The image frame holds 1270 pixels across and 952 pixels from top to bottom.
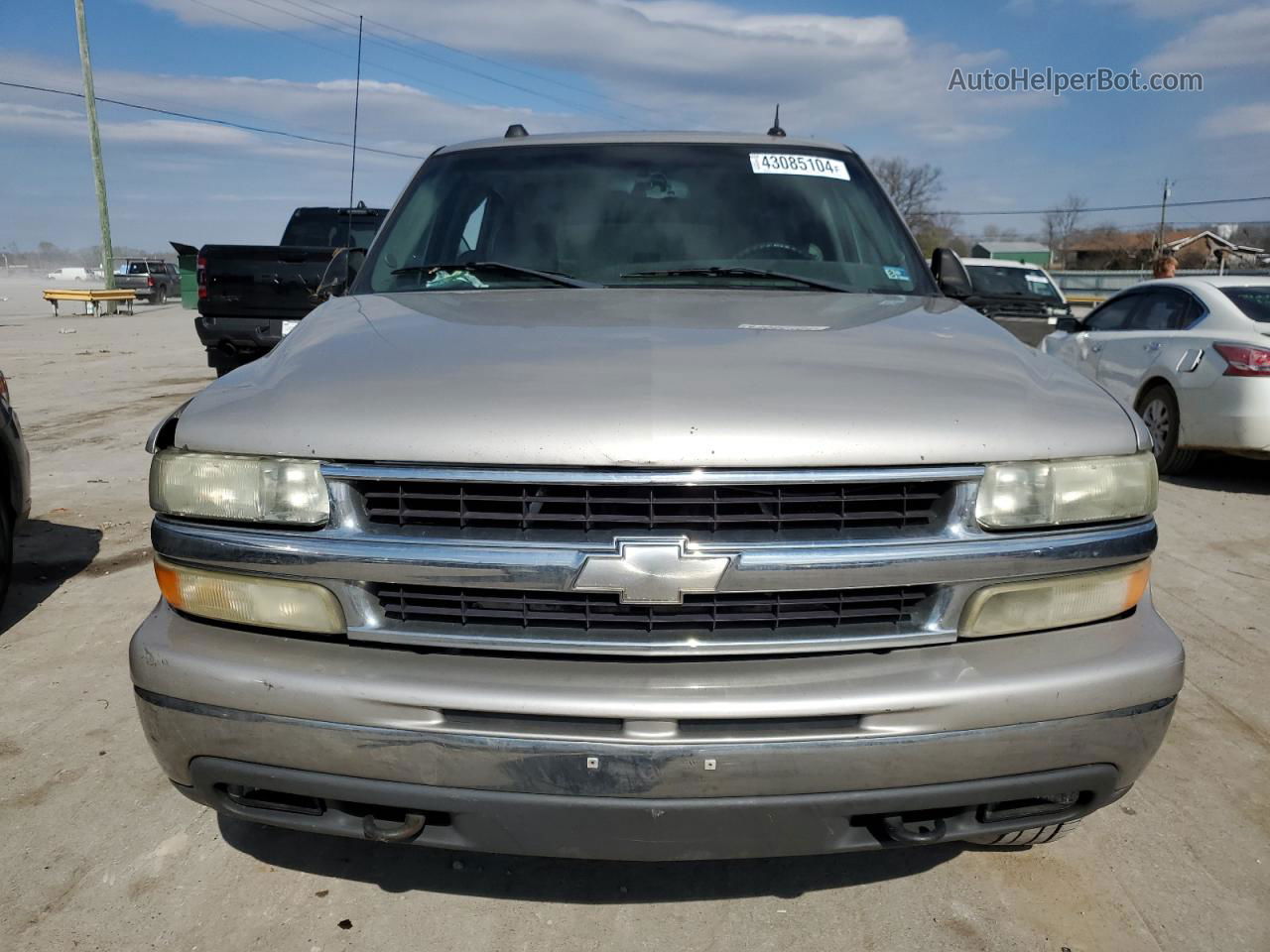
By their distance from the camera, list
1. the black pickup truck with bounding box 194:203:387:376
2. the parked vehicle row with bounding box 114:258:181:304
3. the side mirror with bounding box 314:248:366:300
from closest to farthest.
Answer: the side mirror with bounding box 314:248:366:300 → the black pickup truck with bounding box 194:203:387:376 → the parked vehicle row with bounding box 114:258:181:304

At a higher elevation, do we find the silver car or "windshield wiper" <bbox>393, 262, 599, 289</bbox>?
"windshield wiper" <bbox>393, 262, 599, 289</bbox>

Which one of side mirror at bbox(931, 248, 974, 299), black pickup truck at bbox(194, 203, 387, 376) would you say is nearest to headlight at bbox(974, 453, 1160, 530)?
side mirror at bbox(931, 248, 974, 299)

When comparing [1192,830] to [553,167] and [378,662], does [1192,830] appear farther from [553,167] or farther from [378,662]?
[553,167]

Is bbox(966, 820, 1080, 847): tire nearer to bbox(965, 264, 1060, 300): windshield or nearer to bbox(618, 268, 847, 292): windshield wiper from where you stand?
bbox(618, 268, 847, 292): windshield wiper

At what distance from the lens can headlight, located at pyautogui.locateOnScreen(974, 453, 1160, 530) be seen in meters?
2.00

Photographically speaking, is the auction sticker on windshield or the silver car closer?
the silver car

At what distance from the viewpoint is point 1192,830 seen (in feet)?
9.14

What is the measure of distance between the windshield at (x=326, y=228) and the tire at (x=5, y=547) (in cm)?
1052

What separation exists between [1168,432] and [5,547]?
7.55 meters

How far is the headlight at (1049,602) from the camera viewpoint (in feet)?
6.62

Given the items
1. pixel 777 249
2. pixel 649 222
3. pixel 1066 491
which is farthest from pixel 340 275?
pixel 1066 491

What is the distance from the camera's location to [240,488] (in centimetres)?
204

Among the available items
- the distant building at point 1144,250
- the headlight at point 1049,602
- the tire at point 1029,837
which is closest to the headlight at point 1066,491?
the headlight at point 1049,602

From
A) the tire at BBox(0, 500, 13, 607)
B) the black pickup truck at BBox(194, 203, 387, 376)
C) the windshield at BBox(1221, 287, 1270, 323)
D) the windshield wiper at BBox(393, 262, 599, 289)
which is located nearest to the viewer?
the windshield wiper at BBox(393, 262, 599, 289)
